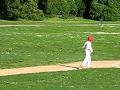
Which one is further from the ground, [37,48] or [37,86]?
[37,86]

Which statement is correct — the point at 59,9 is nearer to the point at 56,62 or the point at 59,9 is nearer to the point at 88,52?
the point at 56,62

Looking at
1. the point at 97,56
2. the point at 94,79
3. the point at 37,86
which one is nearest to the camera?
the point at 37,86

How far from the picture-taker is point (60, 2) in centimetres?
8300

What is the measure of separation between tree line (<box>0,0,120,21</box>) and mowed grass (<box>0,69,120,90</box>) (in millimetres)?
53736

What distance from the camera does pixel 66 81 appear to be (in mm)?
16938

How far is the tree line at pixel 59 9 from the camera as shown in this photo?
240 feet

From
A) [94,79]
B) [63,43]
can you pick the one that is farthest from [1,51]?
[94,79]

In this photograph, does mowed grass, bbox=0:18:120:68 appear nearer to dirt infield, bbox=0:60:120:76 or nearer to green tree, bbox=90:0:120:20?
dirt infield, bbox=0:60:120:76

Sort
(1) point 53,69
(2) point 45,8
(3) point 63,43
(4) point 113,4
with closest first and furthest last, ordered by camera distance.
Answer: (1) point 53,69
(3) point 63,43
(2) point 45,8
(4) point 113,4

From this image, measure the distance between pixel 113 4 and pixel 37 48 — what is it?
58195 millimetres

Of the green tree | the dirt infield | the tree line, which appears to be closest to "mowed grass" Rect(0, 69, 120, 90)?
the dirt infield

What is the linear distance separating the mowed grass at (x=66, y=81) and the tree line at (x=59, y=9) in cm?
5374

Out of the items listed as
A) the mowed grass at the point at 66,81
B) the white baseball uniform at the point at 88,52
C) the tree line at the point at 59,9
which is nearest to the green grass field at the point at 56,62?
the mowed grass at the point at 66,81

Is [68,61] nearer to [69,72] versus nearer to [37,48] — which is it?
[69,72]
